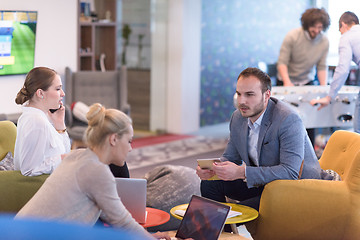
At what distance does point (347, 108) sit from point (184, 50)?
3.60 metres

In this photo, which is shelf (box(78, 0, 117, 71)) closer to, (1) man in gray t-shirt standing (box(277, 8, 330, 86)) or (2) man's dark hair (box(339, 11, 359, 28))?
(1) man in gray t-shirt standing (box(277, 8, 330, 86))

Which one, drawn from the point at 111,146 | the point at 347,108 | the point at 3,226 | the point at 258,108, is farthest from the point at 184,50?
the point at 3,226

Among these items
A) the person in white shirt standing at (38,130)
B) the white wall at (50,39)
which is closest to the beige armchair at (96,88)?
the white wall at (50,39)

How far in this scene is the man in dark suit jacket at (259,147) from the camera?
3.45 metres

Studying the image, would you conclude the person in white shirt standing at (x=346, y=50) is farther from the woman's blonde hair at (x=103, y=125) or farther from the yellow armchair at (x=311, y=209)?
the woman's blonde hair at (x=103, y=125)

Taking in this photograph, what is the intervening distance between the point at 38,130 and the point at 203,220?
107 cm

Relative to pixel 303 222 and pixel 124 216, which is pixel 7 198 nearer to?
pixel 124 216

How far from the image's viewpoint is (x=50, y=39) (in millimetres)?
7348

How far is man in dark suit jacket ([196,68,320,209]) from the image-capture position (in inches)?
136

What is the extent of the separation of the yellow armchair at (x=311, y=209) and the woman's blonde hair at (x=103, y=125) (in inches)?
47.8

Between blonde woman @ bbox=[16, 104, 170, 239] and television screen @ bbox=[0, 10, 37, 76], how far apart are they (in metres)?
4.43

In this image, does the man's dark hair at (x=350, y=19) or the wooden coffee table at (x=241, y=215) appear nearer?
the wooden coffee table at (x=241, y=215)

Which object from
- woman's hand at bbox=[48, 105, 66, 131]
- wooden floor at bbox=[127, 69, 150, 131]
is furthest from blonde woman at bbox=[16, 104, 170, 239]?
wooden floor at bbox=[127, 69, 150, 131]

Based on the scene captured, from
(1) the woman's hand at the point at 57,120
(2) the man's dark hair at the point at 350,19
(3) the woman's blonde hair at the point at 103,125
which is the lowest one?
(1) the woman's hand at the point at 57,120
